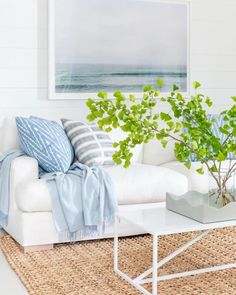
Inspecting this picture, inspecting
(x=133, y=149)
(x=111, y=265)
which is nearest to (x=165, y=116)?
(x=111, y=265)

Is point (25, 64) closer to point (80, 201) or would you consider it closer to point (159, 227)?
point (80, 201)

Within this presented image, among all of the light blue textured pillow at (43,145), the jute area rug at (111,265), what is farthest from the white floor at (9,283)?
the light blue textured pillow at (43,145)

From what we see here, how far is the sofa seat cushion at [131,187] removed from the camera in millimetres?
3688

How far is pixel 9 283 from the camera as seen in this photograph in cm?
317

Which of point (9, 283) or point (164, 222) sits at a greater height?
point (164, 222)

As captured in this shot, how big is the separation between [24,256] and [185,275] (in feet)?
3.53

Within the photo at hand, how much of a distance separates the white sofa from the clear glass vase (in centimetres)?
29

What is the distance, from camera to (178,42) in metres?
5.46

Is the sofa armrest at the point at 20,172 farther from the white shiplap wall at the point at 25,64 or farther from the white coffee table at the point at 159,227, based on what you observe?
the white shiplap wall at the point at 25,64

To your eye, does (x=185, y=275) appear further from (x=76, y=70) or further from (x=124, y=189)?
(x=76, y=70)

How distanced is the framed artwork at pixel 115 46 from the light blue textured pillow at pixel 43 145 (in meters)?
0.96

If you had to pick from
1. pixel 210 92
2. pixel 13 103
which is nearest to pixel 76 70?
pixel 13 103

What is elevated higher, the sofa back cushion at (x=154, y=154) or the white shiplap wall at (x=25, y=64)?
the white shiplap wall at (x=25, y=64)

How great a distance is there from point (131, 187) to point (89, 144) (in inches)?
21.7
